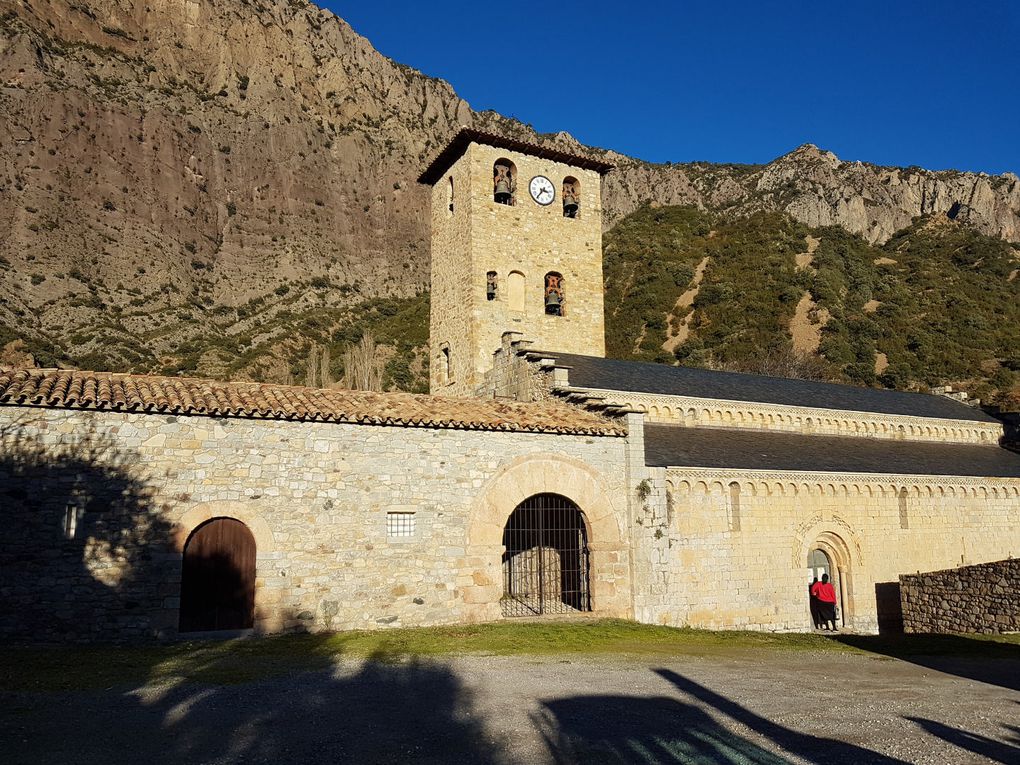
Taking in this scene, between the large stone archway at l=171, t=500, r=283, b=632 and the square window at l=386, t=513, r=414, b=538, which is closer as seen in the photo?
the large stone archway at l=171, t=500, r=283, b=632

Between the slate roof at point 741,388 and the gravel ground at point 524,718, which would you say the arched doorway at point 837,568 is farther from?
the gravel ground at point 524,718

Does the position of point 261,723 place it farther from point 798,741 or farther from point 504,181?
point 504,181

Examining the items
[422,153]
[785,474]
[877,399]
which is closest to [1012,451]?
[877,399]

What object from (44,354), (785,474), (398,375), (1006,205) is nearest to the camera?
(785,474)

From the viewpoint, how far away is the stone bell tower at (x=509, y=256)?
22.8m

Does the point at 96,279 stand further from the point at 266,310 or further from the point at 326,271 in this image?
the point at 326,271

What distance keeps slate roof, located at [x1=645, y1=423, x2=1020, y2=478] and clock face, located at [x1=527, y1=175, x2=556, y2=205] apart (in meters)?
9.21

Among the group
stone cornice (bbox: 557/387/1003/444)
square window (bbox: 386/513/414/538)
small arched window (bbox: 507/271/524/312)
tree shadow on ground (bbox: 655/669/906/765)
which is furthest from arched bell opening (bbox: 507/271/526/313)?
tree shadow on ground (bbox: 655/669/906/765)

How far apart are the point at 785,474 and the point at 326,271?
5745 cm

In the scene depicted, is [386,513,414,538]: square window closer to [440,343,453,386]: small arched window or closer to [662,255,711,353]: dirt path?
[440,343,453,386]: small arched window

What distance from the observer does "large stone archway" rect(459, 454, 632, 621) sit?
45.1 feet

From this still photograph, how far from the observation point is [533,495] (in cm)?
1451

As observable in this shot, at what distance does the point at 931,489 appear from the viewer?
777 inches

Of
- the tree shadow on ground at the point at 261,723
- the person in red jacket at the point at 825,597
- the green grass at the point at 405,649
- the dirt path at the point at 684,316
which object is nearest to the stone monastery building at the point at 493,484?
the person in red jacket at the point at 825,597
